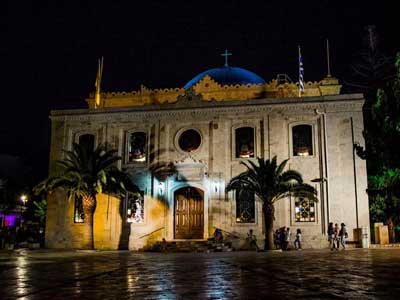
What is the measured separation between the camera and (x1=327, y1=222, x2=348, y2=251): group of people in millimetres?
24312

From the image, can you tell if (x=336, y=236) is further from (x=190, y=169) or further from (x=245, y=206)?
(x=190, y=169)

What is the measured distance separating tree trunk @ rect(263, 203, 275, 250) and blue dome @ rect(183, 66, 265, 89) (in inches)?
493

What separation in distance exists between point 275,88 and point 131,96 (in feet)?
33.9

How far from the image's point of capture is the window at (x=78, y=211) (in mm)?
29250

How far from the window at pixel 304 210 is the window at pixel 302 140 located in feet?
9.06

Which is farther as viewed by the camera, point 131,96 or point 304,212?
point 131,96

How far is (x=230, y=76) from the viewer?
35250 millimetres

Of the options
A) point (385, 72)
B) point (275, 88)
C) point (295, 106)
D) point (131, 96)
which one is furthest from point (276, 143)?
point (385, 72)

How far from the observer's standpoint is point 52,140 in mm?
30812

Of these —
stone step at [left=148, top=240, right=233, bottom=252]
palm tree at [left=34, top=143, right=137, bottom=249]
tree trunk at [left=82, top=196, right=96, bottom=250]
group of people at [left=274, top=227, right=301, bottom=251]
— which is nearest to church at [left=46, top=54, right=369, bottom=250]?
group of people at [left=274, top=227, right=301, bottom=251]

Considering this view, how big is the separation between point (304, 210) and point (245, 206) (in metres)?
3.31

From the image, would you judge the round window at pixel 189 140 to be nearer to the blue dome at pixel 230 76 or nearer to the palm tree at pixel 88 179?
the palm tree at pixel 88 179

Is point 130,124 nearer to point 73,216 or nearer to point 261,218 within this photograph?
point 73,216

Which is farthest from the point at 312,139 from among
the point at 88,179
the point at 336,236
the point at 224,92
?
the point at 88,179
